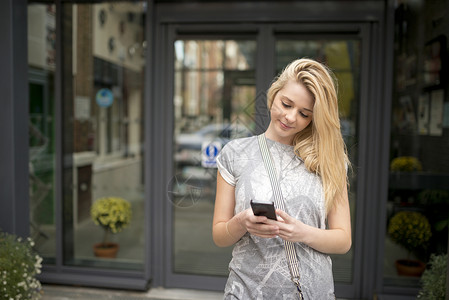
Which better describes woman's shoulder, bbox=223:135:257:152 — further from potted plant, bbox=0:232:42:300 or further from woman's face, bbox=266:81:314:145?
potted plant, bbox=0:232:42:300

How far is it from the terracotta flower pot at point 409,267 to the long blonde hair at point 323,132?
2559 mm

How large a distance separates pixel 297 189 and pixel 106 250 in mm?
3212

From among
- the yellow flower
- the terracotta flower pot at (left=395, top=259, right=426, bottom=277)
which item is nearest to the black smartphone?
the terracotta flower pot at (left=395, top=259, right=426, bottom=277)

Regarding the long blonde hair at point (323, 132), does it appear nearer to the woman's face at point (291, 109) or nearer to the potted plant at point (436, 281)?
the woman's face at point (291, 109)

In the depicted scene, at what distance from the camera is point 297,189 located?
1.45 m

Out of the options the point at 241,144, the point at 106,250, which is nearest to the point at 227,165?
the point at 241,144

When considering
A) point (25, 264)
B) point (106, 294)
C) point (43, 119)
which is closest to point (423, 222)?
point (106, 294)

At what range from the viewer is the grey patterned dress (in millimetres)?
1442

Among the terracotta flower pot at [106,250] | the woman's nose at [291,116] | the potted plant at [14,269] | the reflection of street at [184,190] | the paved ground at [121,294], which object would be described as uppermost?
the woman's nose at [291,116]

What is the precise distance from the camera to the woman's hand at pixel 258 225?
1.29 m

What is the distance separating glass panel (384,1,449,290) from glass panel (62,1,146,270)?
247 centimetres

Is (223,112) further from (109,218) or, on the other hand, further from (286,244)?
(286,244)

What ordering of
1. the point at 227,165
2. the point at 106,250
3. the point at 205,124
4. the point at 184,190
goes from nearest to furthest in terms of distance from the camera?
the point at 227,165, the point at 184,190, the point at 106,250, the point at 205,124

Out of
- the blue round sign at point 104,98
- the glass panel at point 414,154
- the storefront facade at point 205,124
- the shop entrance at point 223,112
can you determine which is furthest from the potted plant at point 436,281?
the blue round sign at point 104,98
